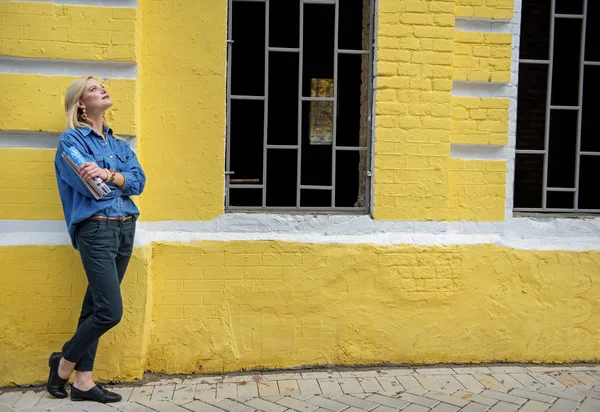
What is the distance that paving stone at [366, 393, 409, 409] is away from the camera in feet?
12.7

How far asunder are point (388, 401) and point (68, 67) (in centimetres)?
311

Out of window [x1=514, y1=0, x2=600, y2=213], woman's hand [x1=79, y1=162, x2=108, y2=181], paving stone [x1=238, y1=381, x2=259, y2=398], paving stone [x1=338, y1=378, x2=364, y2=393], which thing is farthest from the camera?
window [x1=514, y1=0, x2=600, y2=213]

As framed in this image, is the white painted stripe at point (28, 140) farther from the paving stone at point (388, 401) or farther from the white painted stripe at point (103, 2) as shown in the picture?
the paving stone at point (388, 401)

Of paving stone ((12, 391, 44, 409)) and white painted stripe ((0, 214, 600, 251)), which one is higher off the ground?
Result: white painted stripe ((0, 214, 600, 251))

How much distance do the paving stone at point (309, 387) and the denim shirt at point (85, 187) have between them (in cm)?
164

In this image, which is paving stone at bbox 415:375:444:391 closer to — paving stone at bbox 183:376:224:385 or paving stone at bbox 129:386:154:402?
paving stone at bbox 183:376:224:385

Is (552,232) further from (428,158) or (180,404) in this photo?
(180,404)

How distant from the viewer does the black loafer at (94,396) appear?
382 centimetres

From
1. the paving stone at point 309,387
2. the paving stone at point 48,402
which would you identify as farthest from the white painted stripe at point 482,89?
the paving stone at point 48,402

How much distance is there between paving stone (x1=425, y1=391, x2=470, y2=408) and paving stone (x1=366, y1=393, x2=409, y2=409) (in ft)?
0.78

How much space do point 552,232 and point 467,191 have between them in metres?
0.81

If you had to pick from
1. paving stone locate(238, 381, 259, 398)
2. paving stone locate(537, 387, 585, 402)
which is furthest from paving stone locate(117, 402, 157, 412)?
paving stone locate(537, 387, 585, 402)

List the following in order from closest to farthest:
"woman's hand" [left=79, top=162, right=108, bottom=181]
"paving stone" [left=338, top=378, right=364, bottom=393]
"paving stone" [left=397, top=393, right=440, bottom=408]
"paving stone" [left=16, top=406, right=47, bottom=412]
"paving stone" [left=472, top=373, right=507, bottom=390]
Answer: "woman's hand" [left=79, top=162, right=108, bottom=181]
"paving stone" [left=16, top=406, right=47, bottom=412]
"paving stone" [left=397, top=393, right=440, bottom=408]
"paving stone" [left=338, top=378, right=364, bottom=393]
"paving stone" [left=472, top=373, right=507, bottom=390]

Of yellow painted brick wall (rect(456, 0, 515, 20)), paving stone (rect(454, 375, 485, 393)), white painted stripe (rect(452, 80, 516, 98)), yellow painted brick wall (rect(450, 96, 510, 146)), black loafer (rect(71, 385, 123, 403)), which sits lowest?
paving stone (rect(454, 375, 485, 393))
